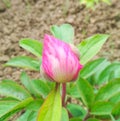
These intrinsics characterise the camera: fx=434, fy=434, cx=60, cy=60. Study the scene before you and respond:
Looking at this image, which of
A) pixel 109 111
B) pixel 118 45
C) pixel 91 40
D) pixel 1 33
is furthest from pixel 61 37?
pixel 1 33

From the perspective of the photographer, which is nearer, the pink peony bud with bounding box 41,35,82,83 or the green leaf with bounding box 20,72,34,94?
the pink peony bud with bounding box 41,35,82,83

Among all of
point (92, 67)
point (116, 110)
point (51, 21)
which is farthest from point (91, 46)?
point (51, 21)

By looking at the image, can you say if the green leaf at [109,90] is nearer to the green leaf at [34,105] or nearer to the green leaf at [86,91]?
the green leaf at [86,91]

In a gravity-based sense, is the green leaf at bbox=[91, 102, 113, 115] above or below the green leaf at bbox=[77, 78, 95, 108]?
below

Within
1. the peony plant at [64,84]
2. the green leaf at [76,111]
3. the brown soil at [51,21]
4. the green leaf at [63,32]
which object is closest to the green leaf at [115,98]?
the peony plant at [64,84]

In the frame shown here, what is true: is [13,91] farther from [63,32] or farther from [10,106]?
[63,32]

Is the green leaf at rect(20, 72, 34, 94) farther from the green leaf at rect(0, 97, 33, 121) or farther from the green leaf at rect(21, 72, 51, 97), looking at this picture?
the green leaf at rect(0, 97, 33, 121)

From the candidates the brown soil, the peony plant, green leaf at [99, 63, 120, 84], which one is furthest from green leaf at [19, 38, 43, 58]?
the brown soil
